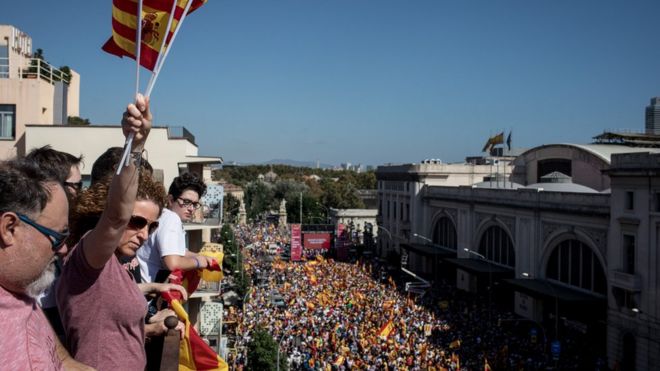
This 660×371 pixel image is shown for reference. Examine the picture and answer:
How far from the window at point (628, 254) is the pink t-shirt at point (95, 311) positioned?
26988 mm

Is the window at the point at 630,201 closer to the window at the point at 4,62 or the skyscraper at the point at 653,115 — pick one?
the window at the point at 4,62

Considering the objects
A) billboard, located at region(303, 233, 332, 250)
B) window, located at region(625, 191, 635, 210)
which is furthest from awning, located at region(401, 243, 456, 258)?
window, located at region(625, 191, 635, 210)

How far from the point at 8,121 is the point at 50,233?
15.0 m

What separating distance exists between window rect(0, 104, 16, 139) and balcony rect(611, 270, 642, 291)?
2377 centimetres

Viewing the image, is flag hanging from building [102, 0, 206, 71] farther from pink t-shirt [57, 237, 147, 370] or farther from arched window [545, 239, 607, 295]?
arched window [545, 239, 607, 295]

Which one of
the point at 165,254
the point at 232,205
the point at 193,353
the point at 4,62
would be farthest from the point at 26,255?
the point at 232,205

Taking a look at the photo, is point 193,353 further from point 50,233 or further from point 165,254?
point 50,233

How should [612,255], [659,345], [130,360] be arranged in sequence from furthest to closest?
[612,255] → [659,345] → [130,360]

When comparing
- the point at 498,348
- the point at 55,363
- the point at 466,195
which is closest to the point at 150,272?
the point at 55,363

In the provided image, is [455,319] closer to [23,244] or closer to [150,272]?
[150,272]

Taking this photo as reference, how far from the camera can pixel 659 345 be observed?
76.7 feet

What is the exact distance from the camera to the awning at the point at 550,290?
28.5 metres

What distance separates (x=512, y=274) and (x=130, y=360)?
36071 millimetres

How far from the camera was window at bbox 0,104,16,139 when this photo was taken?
15.2 m
